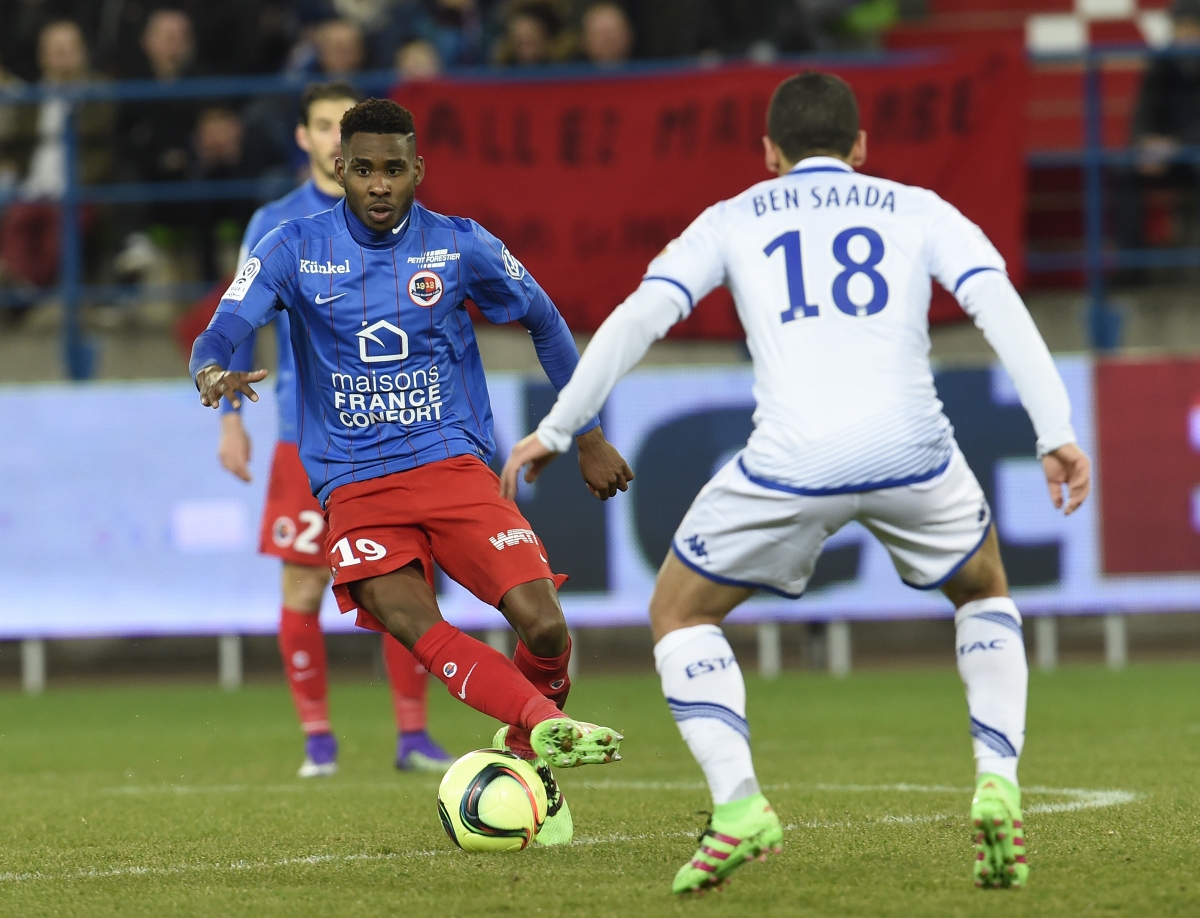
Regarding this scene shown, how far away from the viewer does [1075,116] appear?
45.1 feet

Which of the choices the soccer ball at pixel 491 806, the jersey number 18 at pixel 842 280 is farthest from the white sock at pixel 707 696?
the soccer ball at pixel 491 806

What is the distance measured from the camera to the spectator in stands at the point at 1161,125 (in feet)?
38.9

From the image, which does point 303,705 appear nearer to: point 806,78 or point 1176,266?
point 806,78

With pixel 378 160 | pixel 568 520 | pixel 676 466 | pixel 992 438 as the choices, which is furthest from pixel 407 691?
pixel 992 438

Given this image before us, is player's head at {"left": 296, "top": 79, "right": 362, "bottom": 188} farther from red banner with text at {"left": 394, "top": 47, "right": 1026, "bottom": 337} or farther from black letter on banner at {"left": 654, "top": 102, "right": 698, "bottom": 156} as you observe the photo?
black letter on banner at {"left": 654, "top": 102, "right": 698, "bottom": 156}

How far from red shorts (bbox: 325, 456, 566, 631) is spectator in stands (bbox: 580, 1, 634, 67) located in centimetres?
735

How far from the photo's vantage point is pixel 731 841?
4.04 m

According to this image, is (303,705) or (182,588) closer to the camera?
(303,705)

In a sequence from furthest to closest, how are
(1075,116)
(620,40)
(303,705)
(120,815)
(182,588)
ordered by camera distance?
(1075,116), (620,40), (182,588), (303,705), (120,815)

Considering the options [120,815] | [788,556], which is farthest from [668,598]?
[120,815]

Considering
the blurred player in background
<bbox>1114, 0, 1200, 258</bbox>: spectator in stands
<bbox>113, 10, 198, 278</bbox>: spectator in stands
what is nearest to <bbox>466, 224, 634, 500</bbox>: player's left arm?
the blurred player in background

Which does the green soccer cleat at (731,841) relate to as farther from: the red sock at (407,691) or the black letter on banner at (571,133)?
the black letter on banner at (571,133)

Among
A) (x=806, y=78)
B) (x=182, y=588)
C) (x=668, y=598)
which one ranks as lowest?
(x=182, y=588)

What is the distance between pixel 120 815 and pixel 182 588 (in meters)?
5.39
